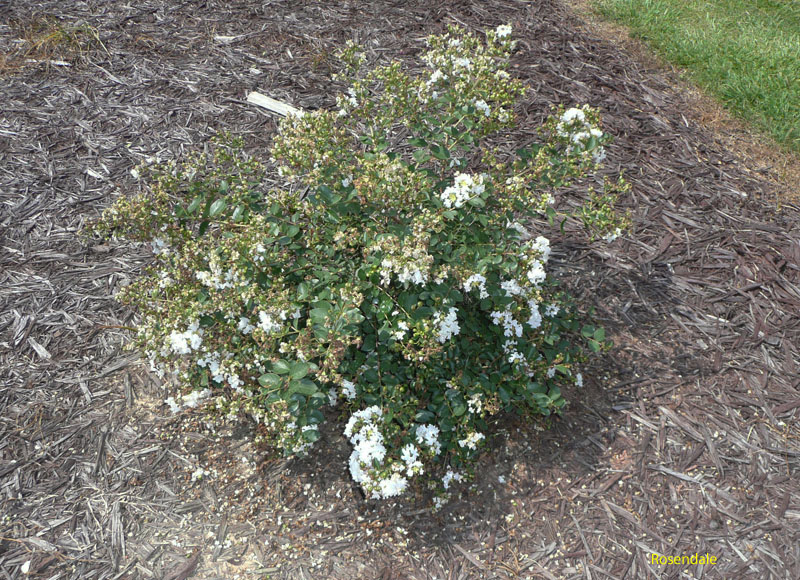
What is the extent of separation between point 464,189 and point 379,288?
1.70 feet

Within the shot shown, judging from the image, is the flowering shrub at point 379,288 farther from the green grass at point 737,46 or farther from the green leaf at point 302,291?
the green grass at point 737,46

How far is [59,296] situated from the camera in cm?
340

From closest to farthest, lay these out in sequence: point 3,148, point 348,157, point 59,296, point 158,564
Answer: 1. point 158,564
2. point 348,157
3. point 59,296
4. point 3,148

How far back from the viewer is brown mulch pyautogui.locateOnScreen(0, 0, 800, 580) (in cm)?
258

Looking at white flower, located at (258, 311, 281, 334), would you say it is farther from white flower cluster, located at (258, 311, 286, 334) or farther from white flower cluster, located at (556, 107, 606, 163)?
white flower cluster, located at (556, 107, 606, 163)

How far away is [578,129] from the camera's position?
8.82 feet

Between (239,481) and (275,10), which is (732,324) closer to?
(239,481)

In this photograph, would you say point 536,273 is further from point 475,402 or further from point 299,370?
point 299,370

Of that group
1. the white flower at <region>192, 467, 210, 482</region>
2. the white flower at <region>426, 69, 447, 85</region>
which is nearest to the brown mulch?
the white flower at <region>192, 467, 210, 482</region>

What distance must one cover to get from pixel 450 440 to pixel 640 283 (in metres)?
1.68

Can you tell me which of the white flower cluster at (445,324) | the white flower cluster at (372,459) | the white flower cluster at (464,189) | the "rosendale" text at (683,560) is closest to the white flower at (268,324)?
the white flower cluster at (372,459)

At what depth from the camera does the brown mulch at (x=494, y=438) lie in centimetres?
258

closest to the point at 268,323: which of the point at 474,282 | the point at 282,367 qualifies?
the point at 282,367

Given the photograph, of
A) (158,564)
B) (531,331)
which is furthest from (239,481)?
(531,331)
